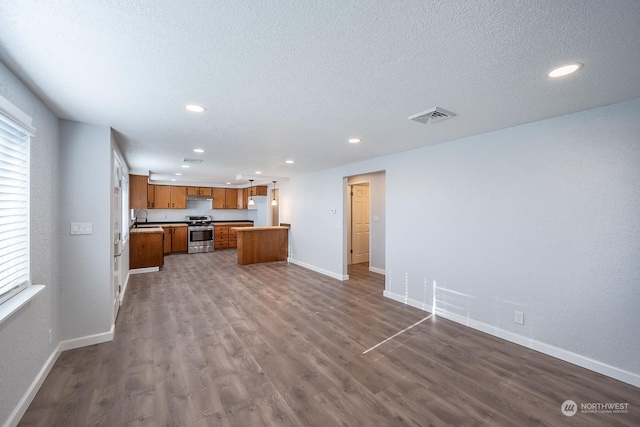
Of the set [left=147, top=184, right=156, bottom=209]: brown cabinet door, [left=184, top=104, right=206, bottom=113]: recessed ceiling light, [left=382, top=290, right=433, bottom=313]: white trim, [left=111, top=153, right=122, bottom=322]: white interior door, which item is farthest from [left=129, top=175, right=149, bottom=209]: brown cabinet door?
[left=382, top=290, right=433, bottom=313]: white trim

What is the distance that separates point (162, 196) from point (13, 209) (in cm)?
734

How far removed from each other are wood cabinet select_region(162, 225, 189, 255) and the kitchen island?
2644mm

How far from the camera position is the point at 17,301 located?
5.80ft

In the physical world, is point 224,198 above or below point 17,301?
above

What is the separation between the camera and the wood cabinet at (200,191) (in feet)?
29.5

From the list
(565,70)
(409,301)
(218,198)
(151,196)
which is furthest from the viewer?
(218,198)

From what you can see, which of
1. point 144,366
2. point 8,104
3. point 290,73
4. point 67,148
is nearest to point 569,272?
point 290,73

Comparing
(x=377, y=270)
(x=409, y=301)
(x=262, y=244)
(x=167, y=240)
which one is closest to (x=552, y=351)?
(x=409, y=301)

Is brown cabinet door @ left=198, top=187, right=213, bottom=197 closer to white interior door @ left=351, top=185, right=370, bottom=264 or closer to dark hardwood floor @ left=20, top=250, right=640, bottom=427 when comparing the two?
white interior door @ left=351, top=185, right=370, bottom=264

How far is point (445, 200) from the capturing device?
11.8 feet

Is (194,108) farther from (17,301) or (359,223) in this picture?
(359,223)
